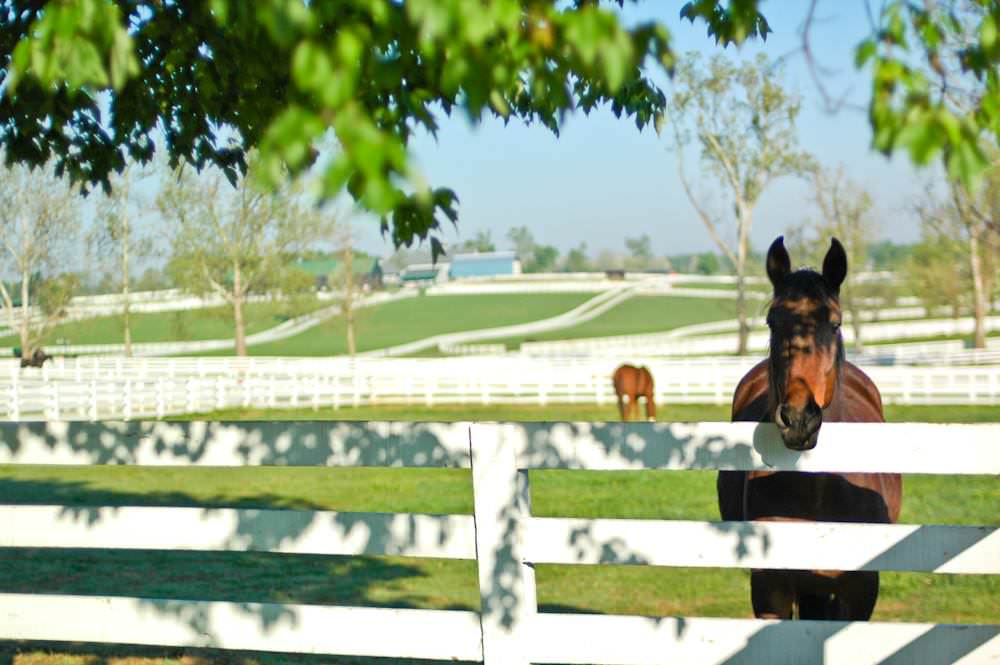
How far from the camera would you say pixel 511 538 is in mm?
4512

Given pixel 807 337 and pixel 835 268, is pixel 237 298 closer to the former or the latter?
pixel 835 268

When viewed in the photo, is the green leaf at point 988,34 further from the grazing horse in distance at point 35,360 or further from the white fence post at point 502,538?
the grazing horse in distance at point 35,360

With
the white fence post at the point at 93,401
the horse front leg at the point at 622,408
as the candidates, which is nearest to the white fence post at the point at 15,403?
the white fence post at the point at 93,401

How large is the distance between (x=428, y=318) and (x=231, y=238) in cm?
5256

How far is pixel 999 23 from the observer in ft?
8.99

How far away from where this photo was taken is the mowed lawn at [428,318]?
8306 centimetres

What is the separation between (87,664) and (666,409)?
2748 cm

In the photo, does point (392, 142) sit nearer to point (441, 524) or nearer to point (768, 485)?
point (441, 524)

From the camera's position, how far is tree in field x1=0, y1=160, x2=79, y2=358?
41312 mm

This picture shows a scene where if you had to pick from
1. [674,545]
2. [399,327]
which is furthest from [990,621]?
[399,327]

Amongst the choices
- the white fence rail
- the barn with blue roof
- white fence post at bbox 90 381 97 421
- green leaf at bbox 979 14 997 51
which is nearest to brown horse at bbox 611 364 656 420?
white fence post at bbox 90 381 97 421

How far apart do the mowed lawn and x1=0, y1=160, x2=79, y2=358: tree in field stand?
1243 inches

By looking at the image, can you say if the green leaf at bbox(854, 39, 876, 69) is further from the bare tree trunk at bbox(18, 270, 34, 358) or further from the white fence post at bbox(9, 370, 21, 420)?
the bare tree trunk at bbox(18, 270, 34, 358)

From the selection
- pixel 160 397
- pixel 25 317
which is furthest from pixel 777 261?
pixel 25 317
